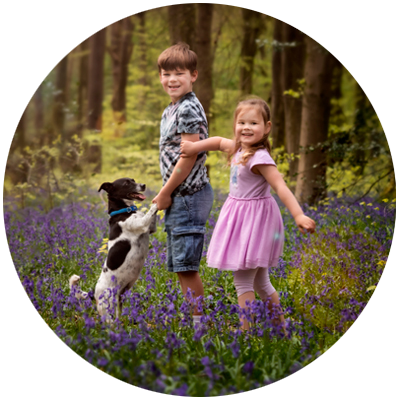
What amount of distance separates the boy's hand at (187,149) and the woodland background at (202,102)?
0.33 meters

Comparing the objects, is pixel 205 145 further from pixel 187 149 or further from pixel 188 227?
pixel 188 227

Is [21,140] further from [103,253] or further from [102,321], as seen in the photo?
[102,321]

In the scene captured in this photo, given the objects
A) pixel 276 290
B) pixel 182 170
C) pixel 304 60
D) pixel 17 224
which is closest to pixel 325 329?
pixel 276 290

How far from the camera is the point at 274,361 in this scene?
3662 millimetres

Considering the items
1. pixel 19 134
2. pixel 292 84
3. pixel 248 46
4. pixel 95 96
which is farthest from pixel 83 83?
pixel 292 84

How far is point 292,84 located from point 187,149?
4.63 feet

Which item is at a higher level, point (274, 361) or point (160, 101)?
point (160, 101)

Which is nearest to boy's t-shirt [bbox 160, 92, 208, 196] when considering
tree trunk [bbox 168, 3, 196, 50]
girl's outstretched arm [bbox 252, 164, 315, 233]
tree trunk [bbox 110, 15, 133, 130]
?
girl's outstretched arm [bbox 252, 164, 315, 233]

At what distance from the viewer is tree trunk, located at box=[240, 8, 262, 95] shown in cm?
448

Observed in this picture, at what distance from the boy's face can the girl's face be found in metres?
0.52

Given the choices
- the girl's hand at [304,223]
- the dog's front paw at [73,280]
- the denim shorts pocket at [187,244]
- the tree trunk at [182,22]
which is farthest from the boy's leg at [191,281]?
the tree trunk at [182,22]

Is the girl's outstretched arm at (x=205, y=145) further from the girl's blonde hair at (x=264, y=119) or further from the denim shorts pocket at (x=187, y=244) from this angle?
the denim shorts pocket at (x=187, y=244)

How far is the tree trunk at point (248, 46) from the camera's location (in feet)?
14.7

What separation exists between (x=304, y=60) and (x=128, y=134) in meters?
1.76
